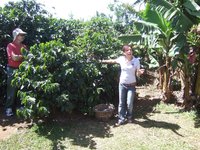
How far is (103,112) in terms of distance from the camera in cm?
703

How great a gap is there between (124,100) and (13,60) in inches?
106

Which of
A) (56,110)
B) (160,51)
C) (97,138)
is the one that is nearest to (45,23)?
(56,110)

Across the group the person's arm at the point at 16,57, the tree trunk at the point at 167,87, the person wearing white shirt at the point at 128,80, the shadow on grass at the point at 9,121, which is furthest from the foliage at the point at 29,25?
the tree trunk at the point at 167,87

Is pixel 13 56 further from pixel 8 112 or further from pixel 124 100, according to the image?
pixel 124 100

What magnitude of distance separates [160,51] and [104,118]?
93.7 inches

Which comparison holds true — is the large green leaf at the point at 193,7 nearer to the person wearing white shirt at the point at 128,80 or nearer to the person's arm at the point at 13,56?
the person wearing white shirt at the point at 128,80

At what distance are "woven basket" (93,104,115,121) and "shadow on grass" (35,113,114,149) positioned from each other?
12 cm

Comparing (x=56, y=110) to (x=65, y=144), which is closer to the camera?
(x=65, y=144)

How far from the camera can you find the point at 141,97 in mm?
8688

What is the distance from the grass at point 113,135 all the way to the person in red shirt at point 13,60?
41.3 inches

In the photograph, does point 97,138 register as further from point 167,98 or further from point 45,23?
point 45,23

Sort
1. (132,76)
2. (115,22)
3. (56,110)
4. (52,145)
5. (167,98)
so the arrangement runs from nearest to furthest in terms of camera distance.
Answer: (52,145), (132,76), (56,110), (167,98), (115,22)

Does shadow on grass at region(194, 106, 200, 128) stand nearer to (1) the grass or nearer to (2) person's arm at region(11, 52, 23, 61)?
(1) the grass

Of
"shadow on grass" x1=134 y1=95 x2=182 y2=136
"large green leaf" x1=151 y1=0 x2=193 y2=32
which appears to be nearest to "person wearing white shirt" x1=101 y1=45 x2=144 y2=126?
"shadow on grass" x1=134 y1=95 x2=182 y2=136
